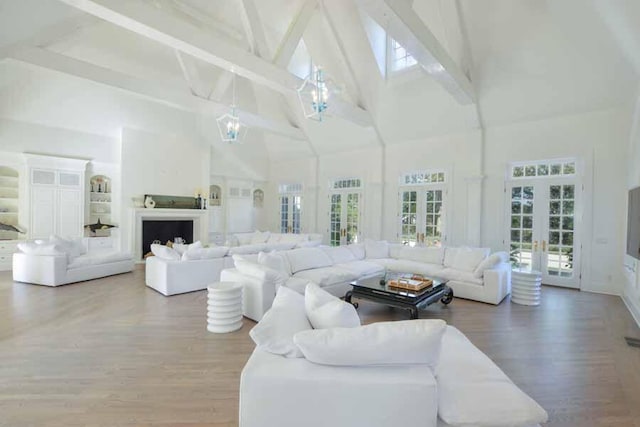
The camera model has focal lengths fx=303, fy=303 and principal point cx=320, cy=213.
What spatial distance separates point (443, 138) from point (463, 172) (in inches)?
38.4

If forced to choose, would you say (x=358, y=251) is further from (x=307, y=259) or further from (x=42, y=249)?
(x=42, y=249)

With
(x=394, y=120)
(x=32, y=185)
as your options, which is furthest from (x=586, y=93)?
(x=32, y=185)

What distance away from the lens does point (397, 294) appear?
3.88 m

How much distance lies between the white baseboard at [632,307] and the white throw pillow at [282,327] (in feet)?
15.4

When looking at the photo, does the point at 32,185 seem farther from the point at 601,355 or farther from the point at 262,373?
the point at 601,355

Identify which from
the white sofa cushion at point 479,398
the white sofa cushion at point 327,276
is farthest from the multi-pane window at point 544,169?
the white sofa cushion at point 479,398

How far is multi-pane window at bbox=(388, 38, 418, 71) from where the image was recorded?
6796mm

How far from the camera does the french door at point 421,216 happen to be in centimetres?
745

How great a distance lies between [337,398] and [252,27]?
5400mm

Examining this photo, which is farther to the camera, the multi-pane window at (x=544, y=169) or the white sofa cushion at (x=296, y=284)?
the multi-pane window at (x=544, y=169)

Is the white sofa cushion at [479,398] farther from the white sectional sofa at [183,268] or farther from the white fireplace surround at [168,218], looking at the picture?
the white fireplace surround at [168,218]

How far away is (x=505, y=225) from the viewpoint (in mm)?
6473

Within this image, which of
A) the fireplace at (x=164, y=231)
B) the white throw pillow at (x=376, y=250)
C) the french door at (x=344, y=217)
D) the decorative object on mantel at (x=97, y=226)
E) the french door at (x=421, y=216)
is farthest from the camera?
the french door at (x=344, y=217)

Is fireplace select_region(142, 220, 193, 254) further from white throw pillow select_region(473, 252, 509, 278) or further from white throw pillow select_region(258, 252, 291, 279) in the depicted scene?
white throw pillow select_region(473, 252, 509, 278)
